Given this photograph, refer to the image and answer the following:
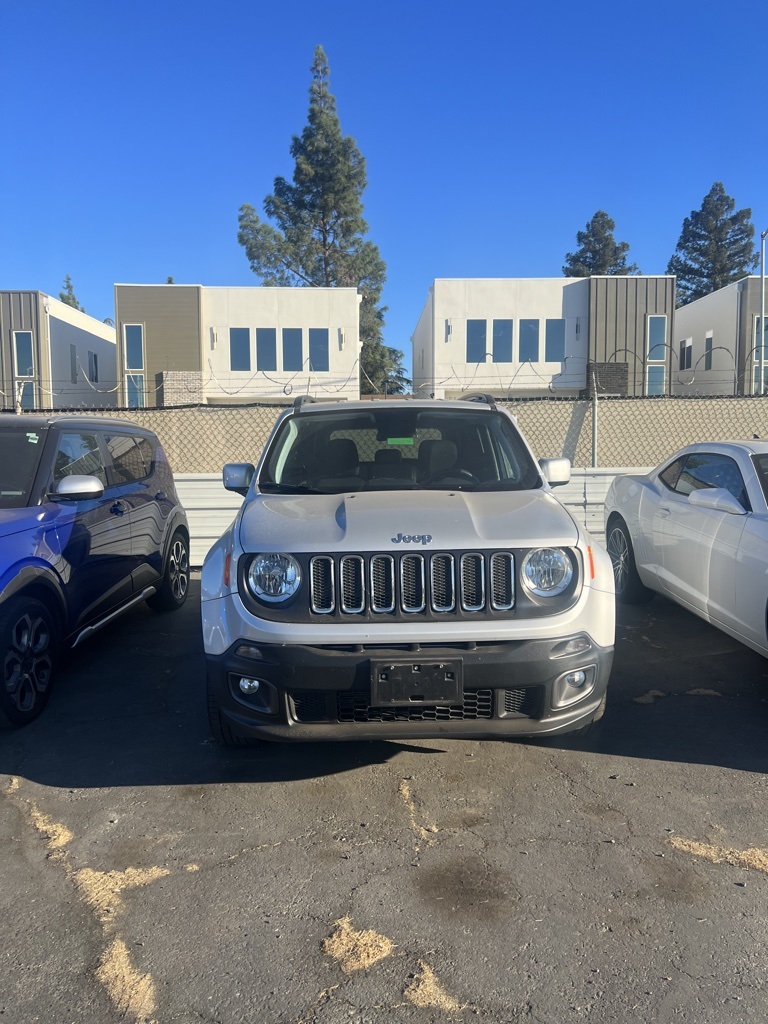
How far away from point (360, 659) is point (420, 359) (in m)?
30.9

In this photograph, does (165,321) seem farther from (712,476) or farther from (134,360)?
(712,476)

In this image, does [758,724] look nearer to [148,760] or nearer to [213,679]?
[213,679]

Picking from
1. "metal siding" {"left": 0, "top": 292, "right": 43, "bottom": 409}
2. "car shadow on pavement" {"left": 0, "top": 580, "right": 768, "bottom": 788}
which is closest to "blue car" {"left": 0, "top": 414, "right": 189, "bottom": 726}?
"car shadow on pavement" {"left": 0, "top": 580, "right": 768, "bottom": 788}

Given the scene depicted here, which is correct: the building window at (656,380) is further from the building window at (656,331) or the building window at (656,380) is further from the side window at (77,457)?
the side window at (77,457)

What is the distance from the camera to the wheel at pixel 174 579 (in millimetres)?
6887

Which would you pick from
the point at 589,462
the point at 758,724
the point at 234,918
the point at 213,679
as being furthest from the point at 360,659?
the point at 589,462

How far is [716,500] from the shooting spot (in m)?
4.94

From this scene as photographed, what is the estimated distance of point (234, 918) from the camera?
2617 millimetres

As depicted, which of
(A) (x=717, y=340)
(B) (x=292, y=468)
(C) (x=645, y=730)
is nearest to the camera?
(C) (x=645, y=730)

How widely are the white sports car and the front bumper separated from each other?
1756mm

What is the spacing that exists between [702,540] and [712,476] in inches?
23.4

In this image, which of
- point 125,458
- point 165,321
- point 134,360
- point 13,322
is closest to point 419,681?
point 125,458

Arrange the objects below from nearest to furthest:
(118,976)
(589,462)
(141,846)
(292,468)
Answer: (118,976) < (141,846) < (292,468) < (589,462)

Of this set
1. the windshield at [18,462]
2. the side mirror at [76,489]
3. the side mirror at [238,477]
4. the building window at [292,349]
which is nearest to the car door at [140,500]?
the windshield at [18,462]
